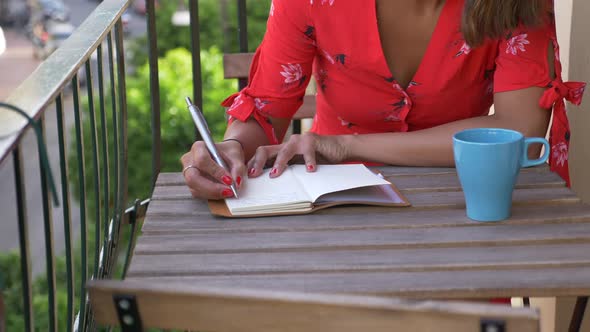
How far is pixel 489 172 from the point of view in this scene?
1.25 meters

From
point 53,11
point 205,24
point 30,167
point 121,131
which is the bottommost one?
point 30,167

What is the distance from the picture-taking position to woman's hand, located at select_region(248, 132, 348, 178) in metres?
1.49

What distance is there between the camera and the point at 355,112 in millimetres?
1878

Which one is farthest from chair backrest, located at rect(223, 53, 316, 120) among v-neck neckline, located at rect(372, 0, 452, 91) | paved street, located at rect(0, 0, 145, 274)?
paved street, located at rect(0, 0, 145, 274)

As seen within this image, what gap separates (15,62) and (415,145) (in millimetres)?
30107

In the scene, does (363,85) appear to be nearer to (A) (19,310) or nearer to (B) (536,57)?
(B) (536,57)

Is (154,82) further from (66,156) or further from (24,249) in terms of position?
(24,249)

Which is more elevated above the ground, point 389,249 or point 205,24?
point 389,249

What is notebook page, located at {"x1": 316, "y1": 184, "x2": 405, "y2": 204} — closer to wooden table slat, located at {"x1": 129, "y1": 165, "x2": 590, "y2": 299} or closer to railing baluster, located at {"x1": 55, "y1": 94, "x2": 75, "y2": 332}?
wooden table slat, located at {"x1": 129, "y1": 165, "x2": 590, "y2": 299}

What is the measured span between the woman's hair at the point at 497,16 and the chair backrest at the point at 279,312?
38.5 inches

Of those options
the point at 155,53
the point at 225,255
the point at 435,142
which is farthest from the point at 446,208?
the point at 155,53

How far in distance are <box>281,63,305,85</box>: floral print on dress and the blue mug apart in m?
0.60

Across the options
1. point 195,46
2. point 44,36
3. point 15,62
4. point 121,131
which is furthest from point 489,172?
point 15,62

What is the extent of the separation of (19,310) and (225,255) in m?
8.67
